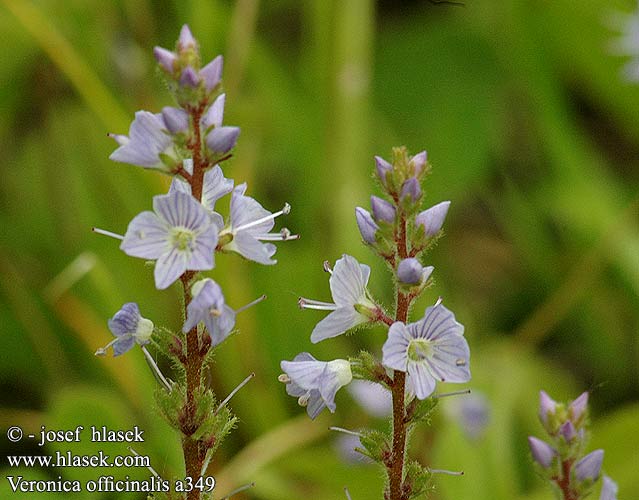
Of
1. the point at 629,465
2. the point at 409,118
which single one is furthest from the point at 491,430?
the point at 409,118

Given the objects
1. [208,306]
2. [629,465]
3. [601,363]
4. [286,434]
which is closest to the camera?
[208,306]

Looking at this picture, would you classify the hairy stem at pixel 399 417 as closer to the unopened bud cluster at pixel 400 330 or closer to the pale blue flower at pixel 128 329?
the unopened bud cluster at pixel 400 330

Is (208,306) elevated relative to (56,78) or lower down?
lower down

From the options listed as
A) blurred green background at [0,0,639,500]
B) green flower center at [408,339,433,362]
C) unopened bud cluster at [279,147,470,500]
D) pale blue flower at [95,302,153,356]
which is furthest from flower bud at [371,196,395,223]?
blurred green background at [0,0,639,500]

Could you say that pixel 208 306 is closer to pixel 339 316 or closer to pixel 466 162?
pixel 339 316

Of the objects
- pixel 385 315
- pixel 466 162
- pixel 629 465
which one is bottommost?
pixel 629 465

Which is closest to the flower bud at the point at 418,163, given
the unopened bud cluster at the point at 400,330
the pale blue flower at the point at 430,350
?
the unopened bud cluster at the point at 400,330

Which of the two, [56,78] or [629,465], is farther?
[56,78]
